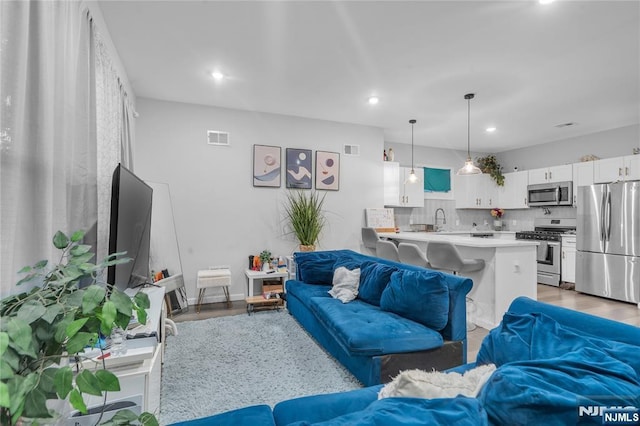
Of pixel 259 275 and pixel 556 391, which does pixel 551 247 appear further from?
pixel 556 391

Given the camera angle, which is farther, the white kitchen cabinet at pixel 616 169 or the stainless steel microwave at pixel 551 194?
the stainless steel microwave at pixel 551 194

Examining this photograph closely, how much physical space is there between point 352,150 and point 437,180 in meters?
2.50

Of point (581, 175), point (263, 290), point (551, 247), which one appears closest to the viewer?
point (263, 290)

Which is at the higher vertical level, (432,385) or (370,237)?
(370,237)

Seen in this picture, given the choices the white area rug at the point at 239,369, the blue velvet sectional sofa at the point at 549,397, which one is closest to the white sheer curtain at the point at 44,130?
the blue velvet sectional sofa at the point at 549,397

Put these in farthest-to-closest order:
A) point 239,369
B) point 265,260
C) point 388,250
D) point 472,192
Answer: point 472,192
point 265,260
point 388,250
point 239,369

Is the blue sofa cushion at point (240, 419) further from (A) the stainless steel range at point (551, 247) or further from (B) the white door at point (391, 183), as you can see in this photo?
(A) the stainless steel range at point (551, 247)

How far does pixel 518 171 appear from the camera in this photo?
6676 mm

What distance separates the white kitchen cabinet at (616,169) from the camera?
4.65 metres

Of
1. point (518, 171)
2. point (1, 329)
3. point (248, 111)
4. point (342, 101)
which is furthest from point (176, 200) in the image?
point (518, 171)

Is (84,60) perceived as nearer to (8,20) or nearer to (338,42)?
(8,20)

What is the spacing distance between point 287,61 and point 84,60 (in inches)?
69.8

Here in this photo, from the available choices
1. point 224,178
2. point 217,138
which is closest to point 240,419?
point 224,178

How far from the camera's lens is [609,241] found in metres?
4.57
